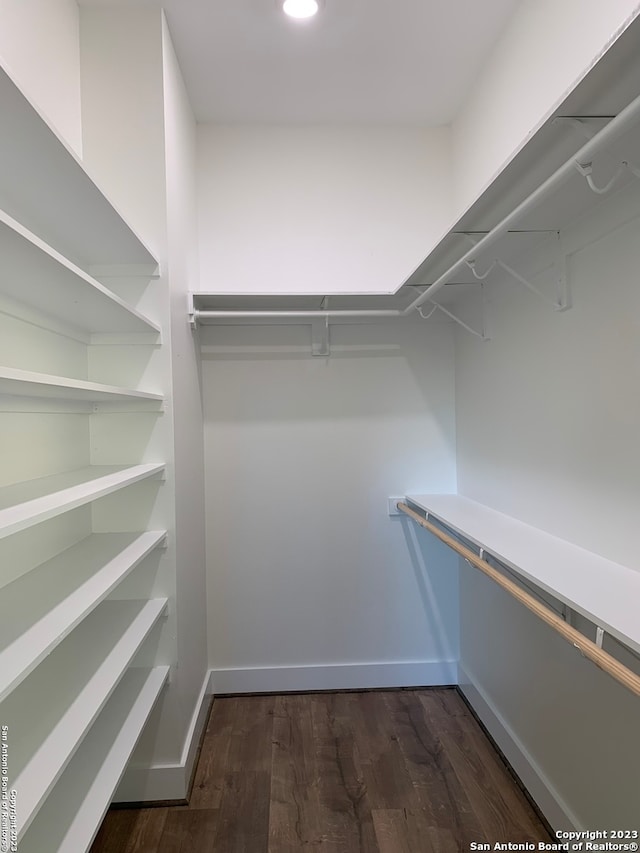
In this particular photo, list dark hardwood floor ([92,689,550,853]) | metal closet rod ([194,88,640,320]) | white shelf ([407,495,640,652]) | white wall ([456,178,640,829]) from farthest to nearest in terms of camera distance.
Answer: dark hardwood floor ([92,689,550,853]) → white wall ([456,178,640,829]) → white shelf ([407,495,640,652]) → metal closet rod ([194,88,640,320])

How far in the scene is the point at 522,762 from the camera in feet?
5.69

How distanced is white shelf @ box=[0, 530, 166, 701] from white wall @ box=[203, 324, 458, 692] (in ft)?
2.67

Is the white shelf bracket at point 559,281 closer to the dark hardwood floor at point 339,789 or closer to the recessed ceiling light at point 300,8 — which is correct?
the recessed ceiling light at point 300,8

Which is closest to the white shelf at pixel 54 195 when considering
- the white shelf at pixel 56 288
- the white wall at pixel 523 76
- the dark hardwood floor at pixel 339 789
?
the white shelf at pixel 56 288

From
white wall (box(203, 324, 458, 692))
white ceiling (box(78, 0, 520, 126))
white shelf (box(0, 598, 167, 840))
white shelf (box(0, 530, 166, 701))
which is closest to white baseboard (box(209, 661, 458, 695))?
white wall (box(203, 324, 458, 692))

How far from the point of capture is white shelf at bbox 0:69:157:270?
90 centimetres

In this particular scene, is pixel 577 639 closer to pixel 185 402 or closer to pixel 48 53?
pixel 185 402

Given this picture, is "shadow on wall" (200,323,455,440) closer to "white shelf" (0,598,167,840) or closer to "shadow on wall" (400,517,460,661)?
"shadow on wall" (400,517,460,661)

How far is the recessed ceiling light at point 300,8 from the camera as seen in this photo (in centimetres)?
160

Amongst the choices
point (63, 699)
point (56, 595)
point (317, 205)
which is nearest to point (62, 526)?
point (56, 595)

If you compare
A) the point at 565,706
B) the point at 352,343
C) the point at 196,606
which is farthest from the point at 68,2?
the point at 565,706

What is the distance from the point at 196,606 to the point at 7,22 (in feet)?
6.57

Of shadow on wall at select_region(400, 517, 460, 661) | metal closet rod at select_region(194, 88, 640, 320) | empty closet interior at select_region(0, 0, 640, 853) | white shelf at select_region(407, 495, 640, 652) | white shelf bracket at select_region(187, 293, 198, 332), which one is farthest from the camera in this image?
shadow on wall at select_region(400, 517, 460, 661)

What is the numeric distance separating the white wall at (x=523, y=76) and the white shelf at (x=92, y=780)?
1.67 metres
